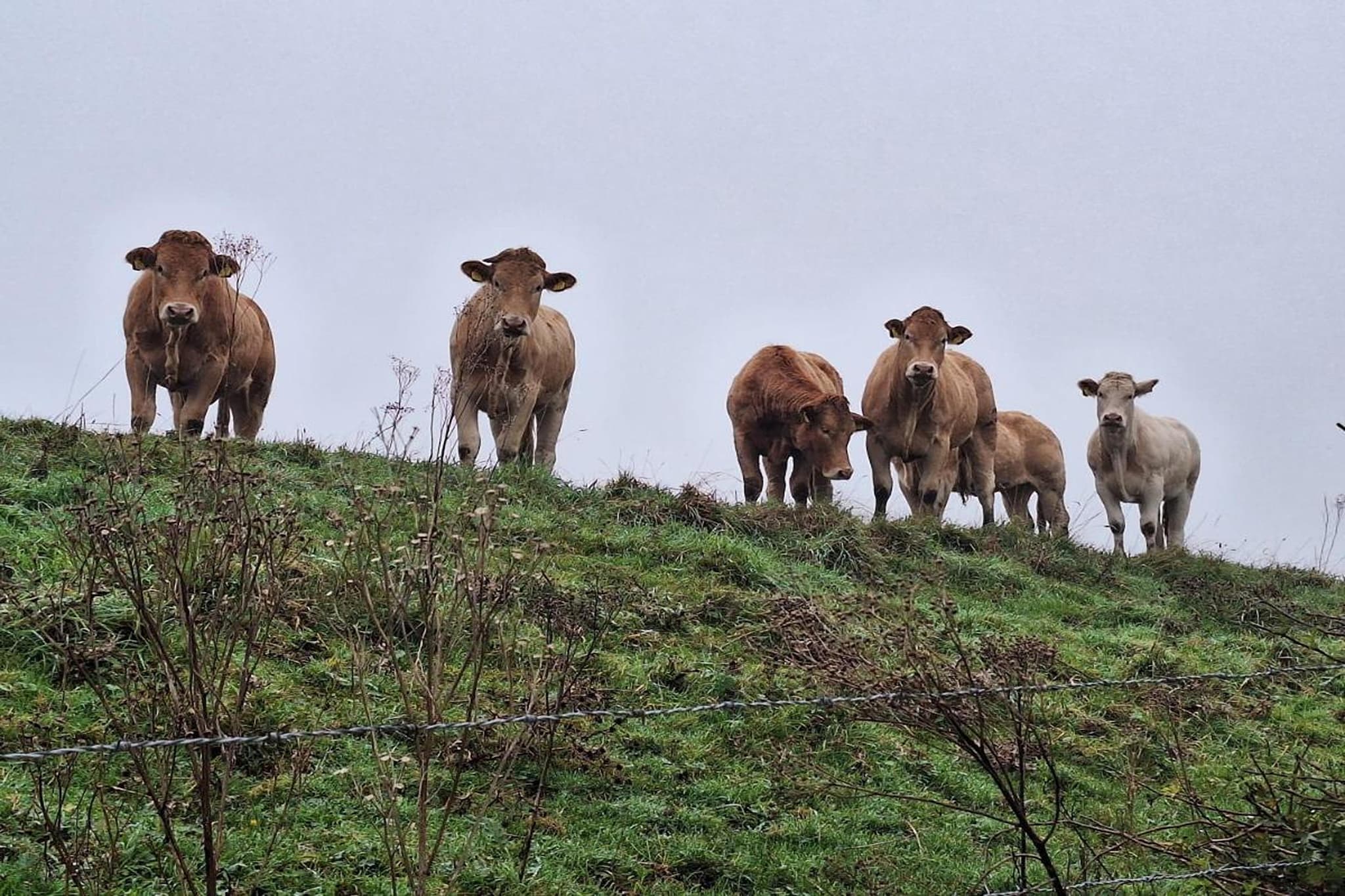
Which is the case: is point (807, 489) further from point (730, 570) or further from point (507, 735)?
point (507, 735)

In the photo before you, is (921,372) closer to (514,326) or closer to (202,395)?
(514,326)

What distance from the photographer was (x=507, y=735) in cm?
602

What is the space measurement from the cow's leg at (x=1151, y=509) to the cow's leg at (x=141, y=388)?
41.7 ft

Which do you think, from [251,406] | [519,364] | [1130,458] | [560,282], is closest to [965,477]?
[1130,458]

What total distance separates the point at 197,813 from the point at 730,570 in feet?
16.8

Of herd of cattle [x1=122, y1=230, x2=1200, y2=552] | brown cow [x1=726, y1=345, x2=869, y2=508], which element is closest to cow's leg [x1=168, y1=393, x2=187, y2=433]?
herd of cattle [x1=122, y1=230, x2=1200, y2=552]

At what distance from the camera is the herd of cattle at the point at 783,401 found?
40.7 ft

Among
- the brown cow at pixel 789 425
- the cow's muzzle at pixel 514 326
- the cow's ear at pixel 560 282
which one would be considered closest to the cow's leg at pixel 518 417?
the cow's muzzle at pixel 514 326

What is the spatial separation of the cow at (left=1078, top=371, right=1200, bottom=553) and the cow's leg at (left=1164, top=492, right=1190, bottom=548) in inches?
27.9

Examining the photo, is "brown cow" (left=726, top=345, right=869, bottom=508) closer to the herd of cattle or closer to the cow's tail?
the herd of cattle

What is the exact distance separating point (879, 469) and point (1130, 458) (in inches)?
190

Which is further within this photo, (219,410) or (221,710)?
(219,410)

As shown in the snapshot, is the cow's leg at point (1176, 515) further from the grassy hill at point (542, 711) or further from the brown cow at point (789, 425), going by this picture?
the grassy hill at point (542, 711)

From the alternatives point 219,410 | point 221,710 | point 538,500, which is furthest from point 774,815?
point 219,410
